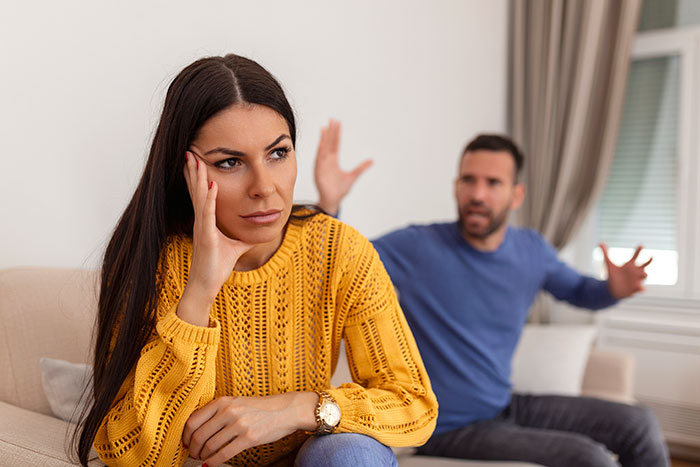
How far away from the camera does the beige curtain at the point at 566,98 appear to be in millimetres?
3357

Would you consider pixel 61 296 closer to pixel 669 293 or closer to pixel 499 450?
pixel 499 450

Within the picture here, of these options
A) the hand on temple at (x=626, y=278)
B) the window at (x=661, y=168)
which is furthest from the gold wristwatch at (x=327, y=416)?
the window at (x=661, y=168)

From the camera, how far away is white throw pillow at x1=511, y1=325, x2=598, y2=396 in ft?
8.08

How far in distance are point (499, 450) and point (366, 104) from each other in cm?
137

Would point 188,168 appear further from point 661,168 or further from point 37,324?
point 661,168

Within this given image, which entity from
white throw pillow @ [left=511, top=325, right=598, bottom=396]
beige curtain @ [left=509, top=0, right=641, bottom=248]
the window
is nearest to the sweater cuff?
white throw pillow @ [left=511, top=325, right=598, bottom=396]

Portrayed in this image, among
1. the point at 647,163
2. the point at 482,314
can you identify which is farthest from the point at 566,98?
the point at 482,314

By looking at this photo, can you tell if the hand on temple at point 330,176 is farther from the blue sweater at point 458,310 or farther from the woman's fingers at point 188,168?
the woman's fingers at point 188,168

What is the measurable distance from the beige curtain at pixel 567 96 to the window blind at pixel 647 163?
188 mm

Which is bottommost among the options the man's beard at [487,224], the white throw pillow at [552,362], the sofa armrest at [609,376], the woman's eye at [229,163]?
the sofa armrest at [609,376]

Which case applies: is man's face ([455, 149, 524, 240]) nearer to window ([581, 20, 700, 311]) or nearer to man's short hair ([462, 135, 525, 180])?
man's short hair ([462, 135, 525, 180])

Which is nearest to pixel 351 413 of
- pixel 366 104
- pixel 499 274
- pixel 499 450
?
pixel 499 450

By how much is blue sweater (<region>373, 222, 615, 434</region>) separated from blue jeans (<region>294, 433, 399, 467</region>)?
36.8 inches

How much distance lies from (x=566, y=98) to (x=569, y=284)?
152 centimetres
